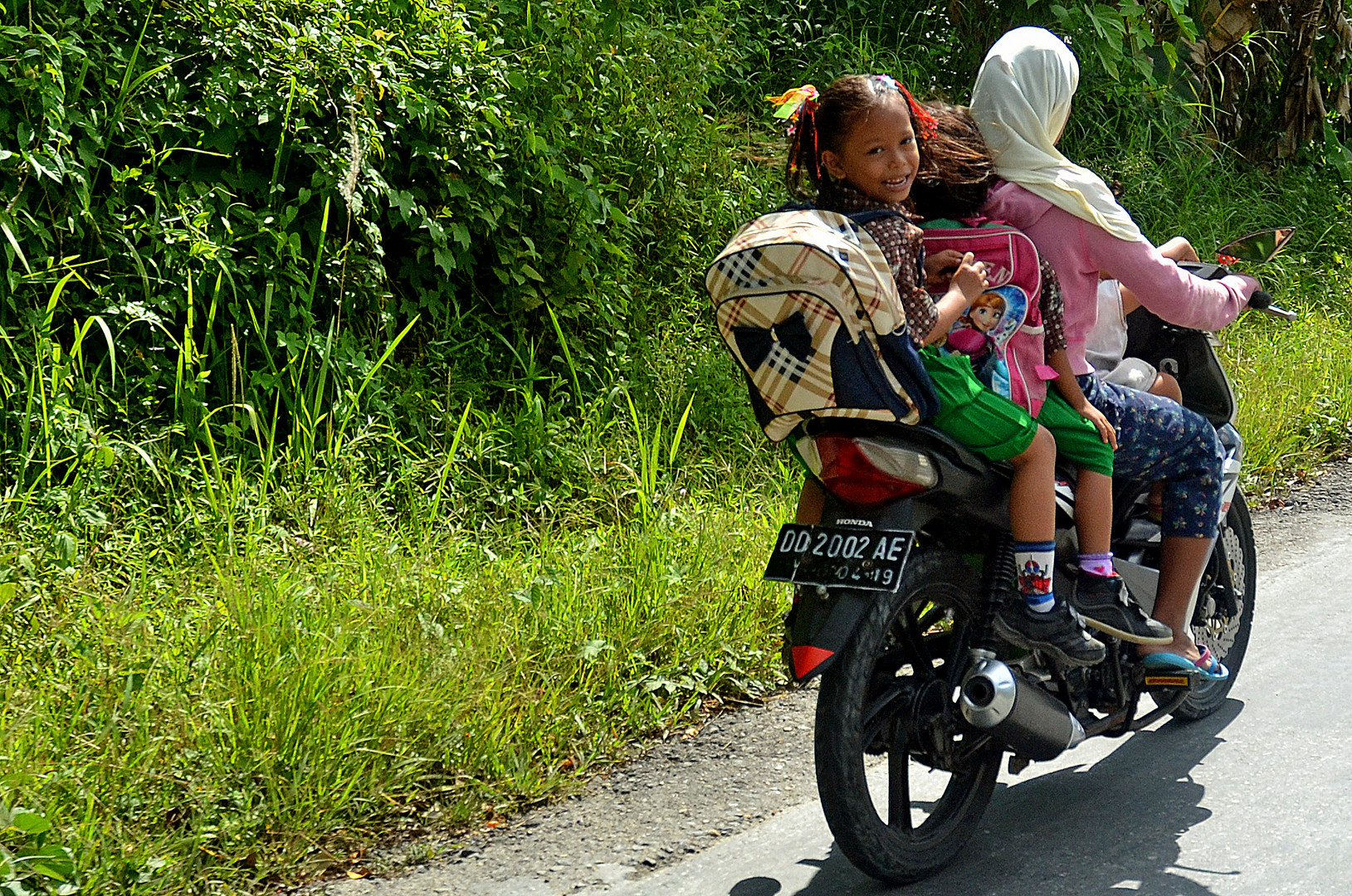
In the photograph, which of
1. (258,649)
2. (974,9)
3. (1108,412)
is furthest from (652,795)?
(974,9)

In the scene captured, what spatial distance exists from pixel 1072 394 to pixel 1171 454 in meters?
0.45

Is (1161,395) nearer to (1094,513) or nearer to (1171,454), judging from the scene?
(1171,454)

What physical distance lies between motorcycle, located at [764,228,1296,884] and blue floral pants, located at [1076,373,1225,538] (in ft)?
0.71

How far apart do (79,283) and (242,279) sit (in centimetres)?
57

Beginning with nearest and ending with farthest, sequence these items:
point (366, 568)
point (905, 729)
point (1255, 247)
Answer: point (905, 729), point (1255, 247), point (366, 568)

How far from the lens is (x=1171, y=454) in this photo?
12.0ft

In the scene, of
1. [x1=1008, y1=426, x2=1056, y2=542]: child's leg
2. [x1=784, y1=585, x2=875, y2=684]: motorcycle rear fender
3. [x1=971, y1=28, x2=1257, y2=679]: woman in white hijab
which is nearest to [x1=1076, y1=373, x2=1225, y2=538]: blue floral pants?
[x1=971, y1=28, x2=1257, y2=679]: woman in white hijab

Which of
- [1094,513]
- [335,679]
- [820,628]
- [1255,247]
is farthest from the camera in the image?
[1255,247]

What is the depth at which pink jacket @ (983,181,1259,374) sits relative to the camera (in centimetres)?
343

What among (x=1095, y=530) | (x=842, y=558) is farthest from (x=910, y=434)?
(x=1095, y=530)

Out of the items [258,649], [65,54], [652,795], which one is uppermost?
[65,54]

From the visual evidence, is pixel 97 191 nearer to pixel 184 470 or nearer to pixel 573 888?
pixel 184 470

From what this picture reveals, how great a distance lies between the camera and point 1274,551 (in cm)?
546

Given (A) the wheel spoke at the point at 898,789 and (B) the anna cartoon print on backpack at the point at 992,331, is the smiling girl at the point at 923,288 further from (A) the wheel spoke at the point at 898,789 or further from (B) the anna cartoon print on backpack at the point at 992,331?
(A) the wheel spoke at the point at 898,789
